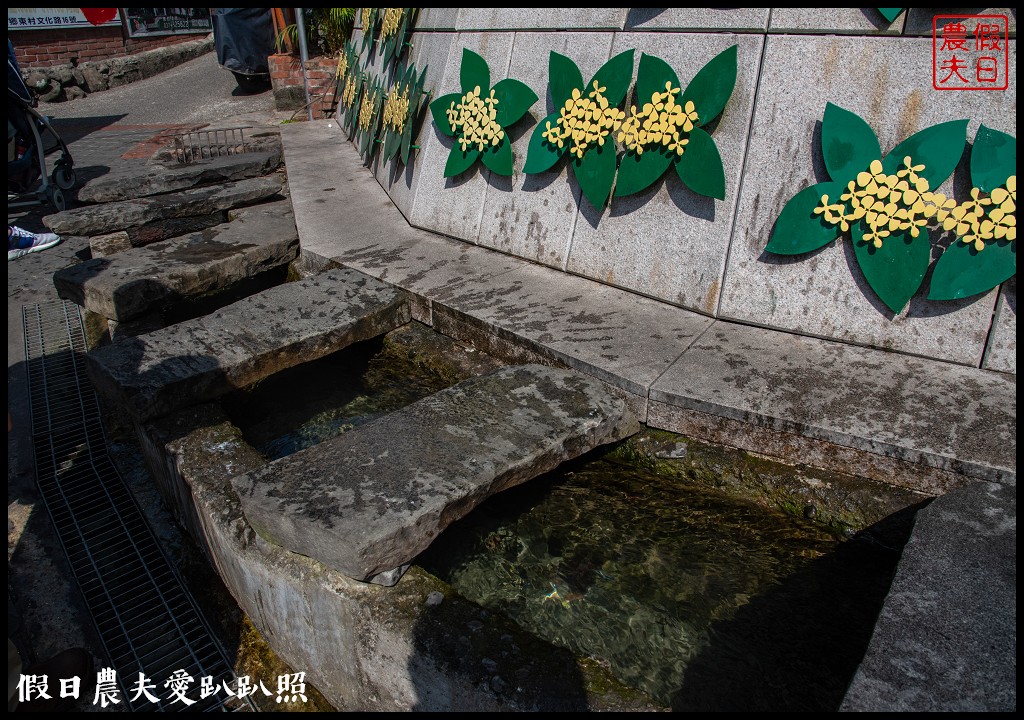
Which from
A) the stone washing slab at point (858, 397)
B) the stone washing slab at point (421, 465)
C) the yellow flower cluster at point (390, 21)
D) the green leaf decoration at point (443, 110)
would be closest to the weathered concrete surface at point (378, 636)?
the stone washing slab at point (421, 465)

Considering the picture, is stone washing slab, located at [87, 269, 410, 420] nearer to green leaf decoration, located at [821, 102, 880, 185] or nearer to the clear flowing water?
the clear flowing water

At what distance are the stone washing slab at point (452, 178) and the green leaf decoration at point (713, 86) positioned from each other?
1136 millimetres

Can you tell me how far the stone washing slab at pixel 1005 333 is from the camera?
2.69m

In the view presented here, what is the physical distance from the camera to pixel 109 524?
296 cm

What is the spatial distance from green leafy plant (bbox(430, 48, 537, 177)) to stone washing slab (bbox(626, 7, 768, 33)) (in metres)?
0.71

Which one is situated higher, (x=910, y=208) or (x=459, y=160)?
(x=910, y=208)

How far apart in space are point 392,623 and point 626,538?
939 millimetres

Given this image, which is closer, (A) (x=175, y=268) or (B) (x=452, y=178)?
(A) (x=175, y=268)

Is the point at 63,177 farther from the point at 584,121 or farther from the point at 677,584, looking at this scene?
the point at 677,584

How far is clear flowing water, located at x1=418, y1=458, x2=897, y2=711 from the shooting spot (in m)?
2.05

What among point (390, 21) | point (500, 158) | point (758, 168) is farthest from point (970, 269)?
point (390, 21)

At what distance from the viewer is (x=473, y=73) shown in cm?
426

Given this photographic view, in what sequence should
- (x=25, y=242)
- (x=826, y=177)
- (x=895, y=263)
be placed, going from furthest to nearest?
(x=25, y=242), (x=826, y=177), (x=895, y=263)

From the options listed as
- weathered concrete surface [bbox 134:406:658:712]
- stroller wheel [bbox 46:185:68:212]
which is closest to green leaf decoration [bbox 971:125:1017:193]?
weathered concrete surface [bbox 134:406:658:712]
